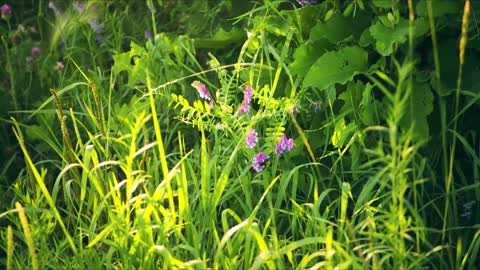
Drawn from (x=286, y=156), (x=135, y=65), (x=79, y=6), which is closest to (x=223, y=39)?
(x=135, y=65)

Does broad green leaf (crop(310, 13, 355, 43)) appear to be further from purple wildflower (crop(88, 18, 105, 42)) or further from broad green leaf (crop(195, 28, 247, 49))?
purple wildflower (crop(88, 18, 105, 42))

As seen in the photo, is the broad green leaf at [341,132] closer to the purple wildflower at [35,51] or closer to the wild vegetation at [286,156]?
the wild vegetation at [286,156]

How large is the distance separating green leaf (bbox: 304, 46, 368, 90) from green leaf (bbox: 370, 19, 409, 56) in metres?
0.09

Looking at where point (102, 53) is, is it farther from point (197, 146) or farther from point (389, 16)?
point (389, 16)

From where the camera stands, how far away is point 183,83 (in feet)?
9.64

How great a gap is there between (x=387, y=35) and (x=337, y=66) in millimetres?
188

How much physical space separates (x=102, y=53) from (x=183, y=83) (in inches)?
27.6

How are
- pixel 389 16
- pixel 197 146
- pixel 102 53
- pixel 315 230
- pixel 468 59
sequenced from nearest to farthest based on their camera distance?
pixel 315 230 < pixel 389 16 < pixel 468 59 < pixel 197 146 < pixel 102 53

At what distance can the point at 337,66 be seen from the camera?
243 cm

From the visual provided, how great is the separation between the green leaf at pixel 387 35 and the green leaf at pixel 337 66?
0.09 metres

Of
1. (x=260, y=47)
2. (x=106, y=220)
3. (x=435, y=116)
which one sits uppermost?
(x=260, y=47)

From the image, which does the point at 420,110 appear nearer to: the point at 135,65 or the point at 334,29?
the point at 334,29

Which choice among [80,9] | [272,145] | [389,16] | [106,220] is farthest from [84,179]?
[80,9]

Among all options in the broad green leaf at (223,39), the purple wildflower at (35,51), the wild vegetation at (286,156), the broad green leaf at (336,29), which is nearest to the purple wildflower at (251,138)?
the wild vegetation at (286,156)
